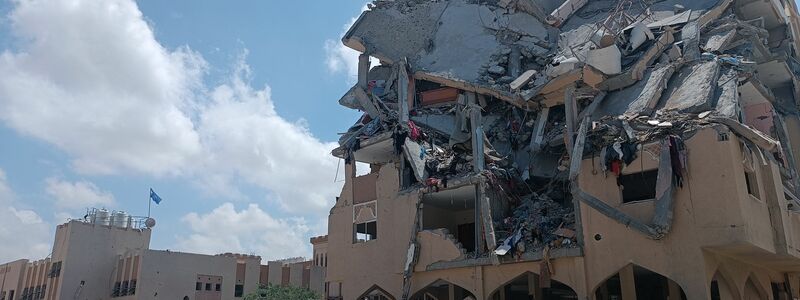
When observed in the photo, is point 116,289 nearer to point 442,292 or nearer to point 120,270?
point 120,270

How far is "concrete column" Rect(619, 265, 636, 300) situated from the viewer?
19453mm

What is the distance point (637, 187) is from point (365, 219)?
12.3m

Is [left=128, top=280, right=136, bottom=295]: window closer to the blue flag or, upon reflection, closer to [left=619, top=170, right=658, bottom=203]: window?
the blue flag

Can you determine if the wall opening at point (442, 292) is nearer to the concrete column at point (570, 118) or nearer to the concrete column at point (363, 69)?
the concrete column at point (570, 118)

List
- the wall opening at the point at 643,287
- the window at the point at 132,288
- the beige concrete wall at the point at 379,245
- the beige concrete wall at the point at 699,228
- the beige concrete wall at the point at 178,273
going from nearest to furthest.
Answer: the beige concrete wall at the point at 699,228 → the wall opening at the point at 643,287 → the beige concrete wall at the point at 379,245 → the window at the point at 132,288 → the beige concrete wall at the point at 178,273

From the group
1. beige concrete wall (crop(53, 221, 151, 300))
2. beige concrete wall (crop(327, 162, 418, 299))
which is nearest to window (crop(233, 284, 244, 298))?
beige concrete wall (crop(53, 221, 151, 300))

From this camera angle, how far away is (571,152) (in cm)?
2158

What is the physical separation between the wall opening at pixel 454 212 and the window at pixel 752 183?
31.6 ft

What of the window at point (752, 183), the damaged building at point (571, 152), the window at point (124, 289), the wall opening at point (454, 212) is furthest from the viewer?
the window at point (124, 289)

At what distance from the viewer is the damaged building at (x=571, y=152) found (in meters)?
19.1

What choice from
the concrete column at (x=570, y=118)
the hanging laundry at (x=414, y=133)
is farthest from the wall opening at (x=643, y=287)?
the hanging laundry at (x=414, y=133)

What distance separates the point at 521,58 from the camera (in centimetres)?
3334

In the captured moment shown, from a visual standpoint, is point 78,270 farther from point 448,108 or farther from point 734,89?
point 734,89

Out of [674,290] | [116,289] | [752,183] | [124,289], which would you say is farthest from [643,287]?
[116,289]
